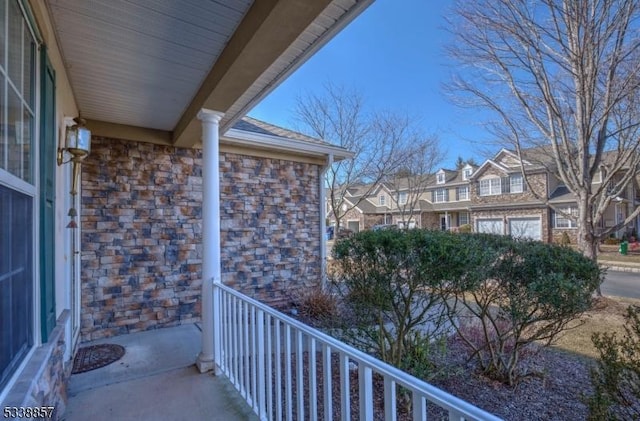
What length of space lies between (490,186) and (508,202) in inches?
60.1

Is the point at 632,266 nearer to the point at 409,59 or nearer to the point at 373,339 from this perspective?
the point at 409,59

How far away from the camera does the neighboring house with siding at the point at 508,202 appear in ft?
52.2

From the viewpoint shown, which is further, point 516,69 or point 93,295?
point 516,69

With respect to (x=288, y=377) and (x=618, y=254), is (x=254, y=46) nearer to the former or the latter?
(x=288, y=377)

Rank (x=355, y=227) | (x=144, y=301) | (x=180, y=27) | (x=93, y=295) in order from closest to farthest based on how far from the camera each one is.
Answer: (x=180, y=27)
(x=93, y=295)
(x=144, y=301)
(x=355, y=227)

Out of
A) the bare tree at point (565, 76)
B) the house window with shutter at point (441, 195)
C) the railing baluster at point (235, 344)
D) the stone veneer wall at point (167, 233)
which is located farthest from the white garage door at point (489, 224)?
the railing baluster at point (235, 344)

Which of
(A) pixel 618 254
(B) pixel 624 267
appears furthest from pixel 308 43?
(A) pixel 618 254

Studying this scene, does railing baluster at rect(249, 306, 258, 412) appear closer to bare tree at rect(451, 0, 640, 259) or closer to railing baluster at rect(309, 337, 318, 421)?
railing baluster at rect(309, 337, 318, 421)

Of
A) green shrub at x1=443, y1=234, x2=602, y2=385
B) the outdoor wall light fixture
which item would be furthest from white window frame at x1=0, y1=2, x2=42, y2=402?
green shrub at x1=443, y1=234, x2=602, y2=385

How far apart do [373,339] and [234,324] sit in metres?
1.24

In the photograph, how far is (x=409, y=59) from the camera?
30.9 feet

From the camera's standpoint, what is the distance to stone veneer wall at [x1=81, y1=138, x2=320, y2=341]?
3859 mm

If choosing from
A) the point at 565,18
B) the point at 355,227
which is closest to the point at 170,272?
the point at 565,18

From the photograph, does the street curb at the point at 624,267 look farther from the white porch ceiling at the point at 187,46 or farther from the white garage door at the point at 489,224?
the white porch ceiling at the point at 187,46
